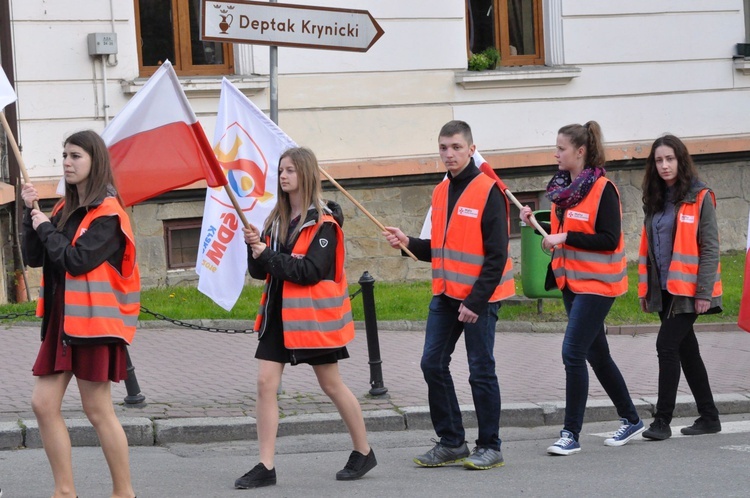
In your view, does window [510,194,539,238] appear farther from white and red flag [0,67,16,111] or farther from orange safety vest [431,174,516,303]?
white and red flag [0,67,16,111]

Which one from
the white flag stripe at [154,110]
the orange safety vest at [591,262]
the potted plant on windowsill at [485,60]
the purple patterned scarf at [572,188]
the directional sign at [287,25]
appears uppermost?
the potted plant on windowsill at [485,60]

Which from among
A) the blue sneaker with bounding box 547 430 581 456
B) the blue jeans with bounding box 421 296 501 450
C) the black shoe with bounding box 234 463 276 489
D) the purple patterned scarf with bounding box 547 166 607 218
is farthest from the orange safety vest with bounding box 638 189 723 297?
the black shoe with bounding box 234 463 276 489

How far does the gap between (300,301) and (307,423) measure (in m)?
1.79

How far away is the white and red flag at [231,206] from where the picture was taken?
7824 millimetres

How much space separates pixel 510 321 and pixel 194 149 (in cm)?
578

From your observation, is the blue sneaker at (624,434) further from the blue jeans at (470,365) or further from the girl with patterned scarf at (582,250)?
the blue jeans at (470,365)

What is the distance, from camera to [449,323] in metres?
6.50

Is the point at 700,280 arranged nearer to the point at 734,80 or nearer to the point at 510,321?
the point at 510,321

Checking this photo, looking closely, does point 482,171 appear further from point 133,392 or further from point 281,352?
point 133,392

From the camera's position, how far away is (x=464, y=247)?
640 cm

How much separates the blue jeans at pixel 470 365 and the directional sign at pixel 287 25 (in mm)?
2211


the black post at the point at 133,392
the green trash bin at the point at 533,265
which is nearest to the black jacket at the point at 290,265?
the black post at the point at 133,392

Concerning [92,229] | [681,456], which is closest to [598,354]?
[681,456]

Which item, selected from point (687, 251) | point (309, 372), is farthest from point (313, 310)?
point (309, 372)
